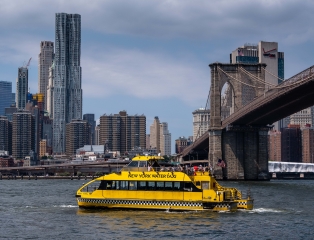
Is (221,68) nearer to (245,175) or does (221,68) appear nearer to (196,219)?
(245,175)

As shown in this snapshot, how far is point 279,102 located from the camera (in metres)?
74.4

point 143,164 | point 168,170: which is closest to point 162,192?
point 168,170

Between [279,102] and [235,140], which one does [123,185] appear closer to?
[279,102]

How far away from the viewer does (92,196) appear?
35156mm

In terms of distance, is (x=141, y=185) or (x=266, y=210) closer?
(x=141, y=185)

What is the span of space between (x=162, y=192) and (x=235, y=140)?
61.5 metres

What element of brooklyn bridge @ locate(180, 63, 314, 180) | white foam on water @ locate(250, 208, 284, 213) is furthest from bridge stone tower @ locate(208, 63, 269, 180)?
white foam on water @ locate(250, 208, 284, 213)

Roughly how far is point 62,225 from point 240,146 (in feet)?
220

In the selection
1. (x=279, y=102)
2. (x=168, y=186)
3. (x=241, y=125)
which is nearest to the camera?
(x=168, y=186)

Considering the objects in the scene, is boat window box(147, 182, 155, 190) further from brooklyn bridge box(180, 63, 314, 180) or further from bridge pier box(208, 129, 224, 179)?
bridge pier box(208, 129, 224, 179)

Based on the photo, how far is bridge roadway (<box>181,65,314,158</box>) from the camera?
65.9 m

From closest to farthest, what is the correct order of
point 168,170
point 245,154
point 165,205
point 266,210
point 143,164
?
point 165,205, point 168,170, point 143,164, point 266,210, point 245,154

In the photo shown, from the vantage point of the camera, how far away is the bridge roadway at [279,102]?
216 ft

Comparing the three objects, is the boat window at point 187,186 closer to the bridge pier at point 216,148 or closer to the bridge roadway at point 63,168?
the bridge pier at point 216,148
